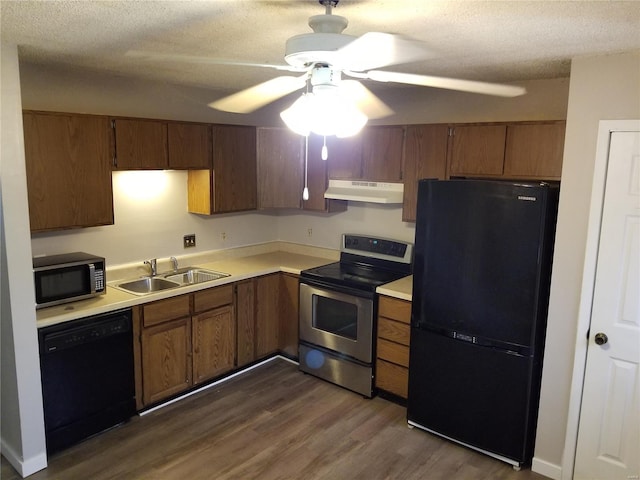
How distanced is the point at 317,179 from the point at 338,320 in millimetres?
1240

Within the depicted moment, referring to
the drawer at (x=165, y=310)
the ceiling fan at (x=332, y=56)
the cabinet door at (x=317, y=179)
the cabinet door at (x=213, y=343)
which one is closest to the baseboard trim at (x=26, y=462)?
the drawer at (x=165, y=310)

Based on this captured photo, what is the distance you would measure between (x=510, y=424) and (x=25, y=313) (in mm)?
2825

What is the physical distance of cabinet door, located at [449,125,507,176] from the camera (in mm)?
3311

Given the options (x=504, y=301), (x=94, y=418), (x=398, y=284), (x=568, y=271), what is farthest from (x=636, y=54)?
(x=94, y=418)

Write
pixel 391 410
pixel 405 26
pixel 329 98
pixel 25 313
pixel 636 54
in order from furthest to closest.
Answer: pixel 391 410 → pixel 25 313 → pixel 636 54 → pixel 405 26 → pixel 329 98

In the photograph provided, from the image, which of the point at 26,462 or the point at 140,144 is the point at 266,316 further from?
the point at 26,462

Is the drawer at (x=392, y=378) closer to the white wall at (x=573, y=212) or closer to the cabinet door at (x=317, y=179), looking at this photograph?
the white wall at (x=573, y=212)

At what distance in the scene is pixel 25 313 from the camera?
8.90 ft

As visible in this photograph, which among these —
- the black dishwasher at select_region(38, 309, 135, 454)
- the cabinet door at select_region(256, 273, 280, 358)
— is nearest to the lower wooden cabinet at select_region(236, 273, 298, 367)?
the cabinet door at select_region(256, 273, 280, 358)

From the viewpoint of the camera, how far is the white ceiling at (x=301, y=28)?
5.85ft

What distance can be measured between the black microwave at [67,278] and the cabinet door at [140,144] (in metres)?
0.68

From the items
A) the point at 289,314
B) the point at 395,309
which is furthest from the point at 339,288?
the point at 289,314

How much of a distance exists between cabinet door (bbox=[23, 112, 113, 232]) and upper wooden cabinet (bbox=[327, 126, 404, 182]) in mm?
1764

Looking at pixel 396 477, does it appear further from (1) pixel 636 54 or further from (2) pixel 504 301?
(1) pixel 636 54
